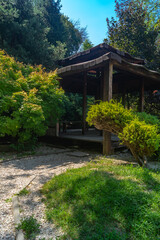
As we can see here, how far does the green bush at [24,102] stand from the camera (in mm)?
5844

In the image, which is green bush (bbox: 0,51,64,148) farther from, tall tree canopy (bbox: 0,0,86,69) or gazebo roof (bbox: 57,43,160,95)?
tall tree canopy (bbox: 0,0,86,69)

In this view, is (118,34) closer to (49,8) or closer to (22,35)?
(22,35)

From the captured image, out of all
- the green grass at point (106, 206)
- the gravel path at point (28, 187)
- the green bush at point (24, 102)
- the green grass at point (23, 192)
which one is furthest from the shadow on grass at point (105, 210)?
the green bush at point (24, 102)

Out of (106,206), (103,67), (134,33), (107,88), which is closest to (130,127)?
(106,206)

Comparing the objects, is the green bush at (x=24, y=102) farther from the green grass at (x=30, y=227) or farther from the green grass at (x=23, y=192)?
the green grass at (x=30, y=227)

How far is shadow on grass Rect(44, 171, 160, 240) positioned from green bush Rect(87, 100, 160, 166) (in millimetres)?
1191

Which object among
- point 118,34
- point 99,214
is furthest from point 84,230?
point 118,34

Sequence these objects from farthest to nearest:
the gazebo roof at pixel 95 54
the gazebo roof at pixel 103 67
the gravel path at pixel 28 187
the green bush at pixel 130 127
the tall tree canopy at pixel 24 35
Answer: the tall tree canopy at pixel 24 35
the gazebo roof at pixel 95 54
the gazebo roof at pixel 103 67
the green bush at pixel 130 127
the gravel path at pixel 28 187


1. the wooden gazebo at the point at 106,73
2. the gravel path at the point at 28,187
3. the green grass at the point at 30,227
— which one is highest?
the wooden gazebo at the point at 106,73

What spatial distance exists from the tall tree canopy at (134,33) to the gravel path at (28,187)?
1182 centimetres

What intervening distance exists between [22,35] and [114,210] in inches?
671

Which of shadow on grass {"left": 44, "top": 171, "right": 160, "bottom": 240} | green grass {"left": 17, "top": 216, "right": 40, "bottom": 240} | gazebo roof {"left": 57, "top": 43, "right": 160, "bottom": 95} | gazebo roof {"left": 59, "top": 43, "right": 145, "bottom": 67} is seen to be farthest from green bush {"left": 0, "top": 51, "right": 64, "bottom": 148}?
green grass {"left": 17, "top": 216, "right": 40, "bottom": 240}

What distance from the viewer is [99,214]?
7.45 ft

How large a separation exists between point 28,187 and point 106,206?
1759 millimetres
